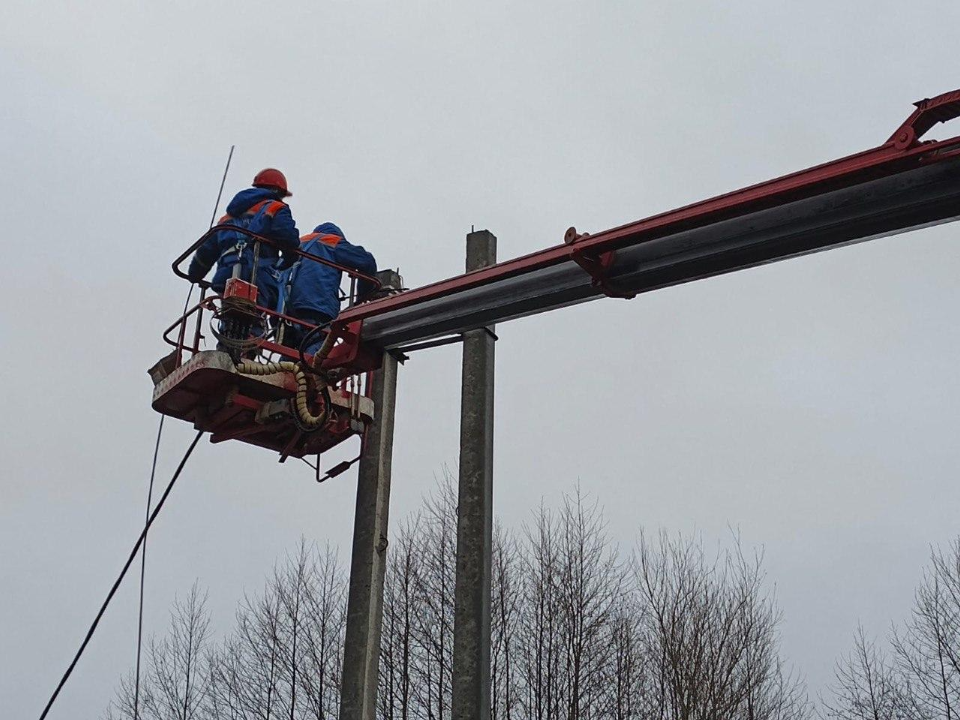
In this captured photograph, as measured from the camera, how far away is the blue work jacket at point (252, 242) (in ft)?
28.2

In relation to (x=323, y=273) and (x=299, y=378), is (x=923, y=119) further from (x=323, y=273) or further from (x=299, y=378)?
(x=323, y=273)

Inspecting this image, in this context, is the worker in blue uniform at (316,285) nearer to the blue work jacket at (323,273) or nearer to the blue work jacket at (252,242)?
the blue work jacket at (323,273)

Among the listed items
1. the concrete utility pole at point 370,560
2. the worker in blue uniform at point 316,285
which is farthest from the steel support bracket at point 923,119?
the worker in blue uniform at point 316,285

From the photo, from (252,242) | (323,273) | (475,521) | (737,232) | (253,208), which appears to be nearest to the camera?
(737,232)

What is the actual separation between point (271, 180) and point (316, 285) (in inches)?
39.2

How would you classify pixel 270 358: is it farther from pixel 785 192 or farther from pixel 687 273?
pixel 785 192

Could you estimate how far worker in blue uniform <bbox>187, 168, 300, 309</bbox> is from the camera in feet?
28.2

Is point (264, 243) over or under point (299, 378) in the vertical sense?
over

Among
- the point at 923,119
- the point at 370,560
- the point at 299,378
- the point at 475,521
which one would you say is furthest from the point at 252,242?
the point at 923,119

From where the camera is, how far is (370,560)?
306 inches

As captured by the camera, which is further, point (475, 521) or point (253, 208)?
point (253, 208)

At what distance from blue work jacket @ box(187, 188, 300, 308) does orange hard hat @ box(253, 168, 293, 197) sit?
102mm

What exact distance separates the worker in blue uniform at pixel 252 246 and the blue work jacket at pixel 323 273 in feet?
0.48

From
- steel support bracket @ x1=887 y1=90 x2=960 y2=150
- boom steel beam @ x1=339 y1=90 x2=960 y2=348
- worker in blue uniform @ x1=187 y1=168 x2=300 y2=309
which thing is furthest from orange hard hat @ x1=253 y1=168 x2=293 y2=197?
steel support bracket @ x1=887 y1=90 x2=960 y2=150
